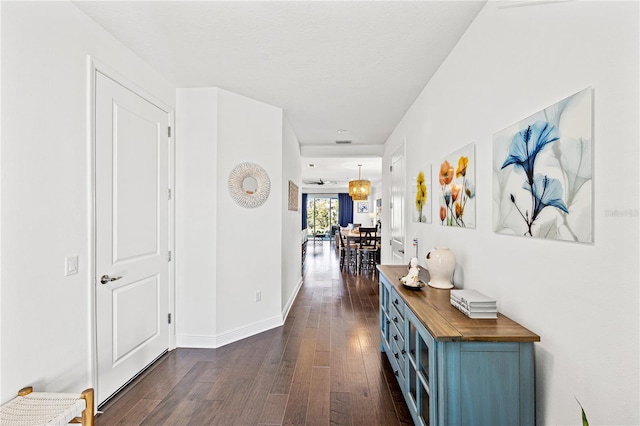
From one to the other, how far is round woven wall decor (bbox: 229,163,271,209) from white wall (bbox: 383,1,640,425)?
2.16m

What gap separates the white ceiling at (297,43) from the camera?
1825 millimetres

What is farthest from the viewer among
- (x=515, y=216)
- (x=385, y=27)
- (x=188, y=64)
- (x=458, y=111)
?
(x=188, y=64)

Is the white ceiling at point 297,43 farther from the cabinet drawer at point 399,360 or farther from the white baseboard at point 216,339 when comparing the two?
the white baseboard at point 216,339

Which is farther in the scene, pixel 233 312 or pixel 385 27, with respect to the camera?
pixel 233 312

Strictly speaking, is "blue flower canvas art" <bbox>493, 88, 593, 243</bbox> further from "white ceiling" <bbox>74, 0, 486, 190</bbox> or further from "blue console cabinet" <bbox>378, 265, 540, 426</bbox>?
"white ceiling" <bbox>74, 0, 486, 190</bbox>

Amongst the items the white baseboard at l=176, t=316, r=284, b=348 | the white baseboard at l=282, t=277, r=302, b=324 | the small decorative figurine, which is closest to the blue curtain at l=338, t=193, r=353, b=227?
the white baseboard at l=282, t=277, r=302, b=324

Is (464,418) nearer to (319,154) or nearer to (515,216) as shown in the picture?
(515,216)

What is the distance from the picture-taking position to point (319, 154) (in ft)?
19.7

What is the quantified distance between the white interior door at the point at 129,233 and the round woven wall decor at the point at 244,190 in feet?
2.07

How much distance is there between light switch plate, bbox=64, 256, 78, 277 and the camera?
1.77 metres

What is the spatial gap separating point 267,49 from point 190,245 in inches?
75.1

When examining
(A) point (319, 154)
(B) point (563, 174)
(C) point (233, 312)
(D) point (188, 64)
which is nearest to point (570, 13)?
(B) point (563, 174)

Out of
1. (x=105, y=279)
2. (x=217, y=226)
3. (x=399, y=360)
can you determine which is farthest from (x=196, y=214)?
(x=399, y=360)

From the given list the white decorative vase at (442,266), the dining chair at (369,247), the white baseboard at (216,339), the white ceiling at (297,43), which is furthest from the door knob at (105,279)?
the dining chair at (369,247)
